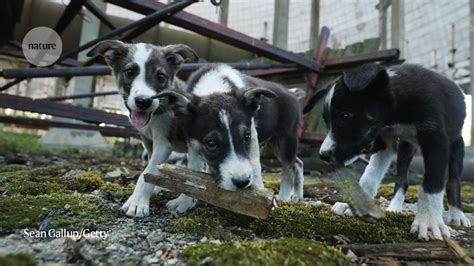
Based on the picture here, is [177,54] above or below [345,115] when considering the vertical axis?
above

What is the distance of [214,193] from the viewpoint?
8.20ft

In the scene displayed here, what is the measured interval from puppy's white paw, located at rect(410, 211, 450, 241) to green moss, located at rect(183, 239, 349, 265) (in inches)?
34.0

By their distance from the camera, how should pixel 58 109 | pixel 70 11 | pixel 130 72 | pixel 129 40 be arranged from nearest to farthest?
1. pixel 130 72
2. pixel 58 109
3. pixel 70 11
4. pixel 129 40

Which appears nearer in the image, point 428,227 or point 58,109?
point 428,227

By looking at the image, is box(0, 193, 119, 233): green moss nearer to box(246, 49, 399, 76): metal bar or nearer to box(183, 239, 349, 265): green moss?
box(183, 239, 349, 265): green moss

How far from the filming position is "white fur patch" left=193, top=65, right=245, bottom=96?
319 centimetres

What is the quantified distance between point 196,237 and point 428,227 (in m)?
1.50

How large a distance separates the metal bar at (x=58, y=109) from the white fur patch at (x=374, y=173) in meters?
3.72

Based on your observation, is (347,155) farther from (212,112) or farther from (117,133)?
(117,133)

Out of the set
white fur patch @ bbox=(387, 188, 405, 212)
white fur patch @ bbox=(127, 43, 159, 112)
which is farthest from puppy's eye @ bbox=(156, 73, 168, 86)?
white fur patch @ bbox=(387, 188, 405, 212)

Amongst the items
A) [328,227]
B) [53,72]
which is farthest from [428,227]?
[53,72]

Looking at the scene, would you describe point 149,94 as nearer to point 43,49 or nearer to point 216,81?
point 216,81

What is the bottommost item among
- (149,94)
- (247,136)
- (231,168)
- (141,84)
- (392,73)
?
(231,168)

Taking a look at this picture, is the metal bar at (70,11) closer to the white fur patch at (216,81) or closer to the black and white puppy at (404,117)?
the white fur patch at (216,81)
